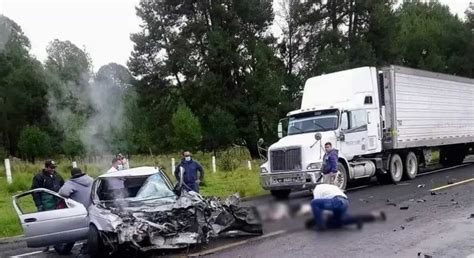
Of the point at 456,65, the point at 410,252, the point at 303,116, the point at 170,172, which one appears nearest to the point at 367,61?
the point at 456,65

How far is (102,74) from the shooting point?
2444 cm

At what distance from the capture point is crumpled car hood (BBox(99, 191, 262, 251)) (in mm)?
8664

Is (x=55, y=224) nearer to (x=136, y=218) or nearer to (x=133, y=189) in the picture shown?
(x=136, y=218)

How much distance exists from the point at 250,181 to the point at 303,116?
14.8ft

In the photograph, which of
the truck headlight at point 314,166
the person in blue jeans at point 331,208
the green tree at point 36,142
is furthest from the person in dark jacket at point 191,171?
the green tree at point 36,142

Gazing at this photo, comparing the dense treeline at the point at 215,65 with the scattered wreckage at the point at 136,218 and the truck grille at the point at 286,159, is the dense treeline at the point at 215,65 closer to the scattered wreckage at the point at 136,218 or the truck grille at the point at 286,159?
the truck grille at the point at 286,159

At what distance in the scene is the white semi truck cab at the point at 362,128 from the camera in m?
16.7

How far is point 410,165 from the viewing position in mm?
20453

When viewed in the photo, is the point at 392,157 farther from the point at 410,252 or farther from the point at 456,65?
the point at 456,65

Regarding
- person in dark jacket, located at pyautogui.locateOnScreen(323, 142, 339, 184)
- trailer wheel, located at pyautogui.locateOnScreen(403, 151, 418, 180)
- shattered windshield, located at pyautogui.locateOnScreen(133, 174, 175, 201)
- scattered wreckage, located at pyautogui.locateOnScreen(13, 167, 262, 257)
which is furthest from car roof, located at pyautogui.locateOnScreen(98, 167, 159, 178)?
trailer wheel, located at pyautogui.locateOnScreen(403, 151, 418, 180)

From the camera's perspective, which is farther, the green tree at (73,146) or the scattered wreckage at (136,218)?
the green tree at (73,146)

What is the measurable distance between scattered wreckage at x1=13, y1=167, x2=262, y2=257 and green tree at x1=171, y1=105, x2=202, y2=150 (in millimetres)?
24140

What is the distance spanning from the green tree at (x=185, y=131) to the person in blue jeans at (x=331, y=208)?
24713 millimetres

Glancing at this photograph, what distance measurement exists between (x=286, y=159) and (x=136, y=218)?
8.53 meters
